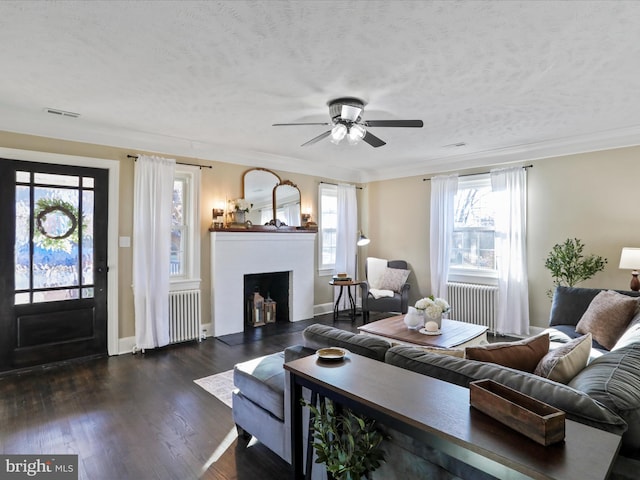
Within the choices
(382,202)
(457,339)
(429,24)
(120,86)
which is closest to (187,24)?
(120,86)

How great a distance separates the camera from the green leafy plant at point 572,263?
4320mm

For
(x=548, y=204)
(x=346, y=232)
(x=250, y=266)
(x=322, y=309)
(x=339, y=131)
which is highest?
(x=339, y=131)

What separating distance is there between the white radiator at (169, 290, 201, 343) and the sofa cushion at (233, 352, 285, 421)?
8.24 feet

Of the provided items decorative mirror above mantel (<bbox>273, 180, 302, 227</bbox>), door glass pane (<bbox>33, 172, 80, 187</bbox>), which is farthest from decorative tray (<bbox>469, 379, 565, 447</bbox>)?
decorative mirror above mantel (<bbox>273, 180, 302, 227</bbox>)

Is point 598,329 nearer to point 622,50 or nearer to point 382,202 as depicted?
point 622,50

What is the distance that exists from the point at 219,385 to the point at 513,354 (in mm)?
2609

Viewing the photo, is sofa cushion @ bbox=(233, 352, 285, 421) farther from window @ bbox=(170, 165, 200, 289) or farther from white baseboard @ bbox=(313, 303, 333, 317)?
white baseboard @ bbox=(313, 303, 333, 317)

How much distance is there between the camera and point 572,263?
14.7ft

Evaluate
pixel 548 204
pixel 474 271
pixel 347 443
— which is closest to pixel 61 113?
pixel 347 443

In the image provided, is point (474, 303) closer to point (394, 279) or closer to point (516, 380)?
point (394, 279)

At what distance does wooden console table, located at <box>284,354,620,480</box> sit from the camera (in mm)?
953

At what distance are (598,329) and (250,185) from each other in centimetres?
455

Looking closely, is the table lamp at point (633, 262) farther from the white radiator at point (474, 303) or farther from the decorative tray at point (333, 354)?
the decorative tray at point (333, 354)

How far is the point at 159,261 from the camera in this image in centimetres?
448
